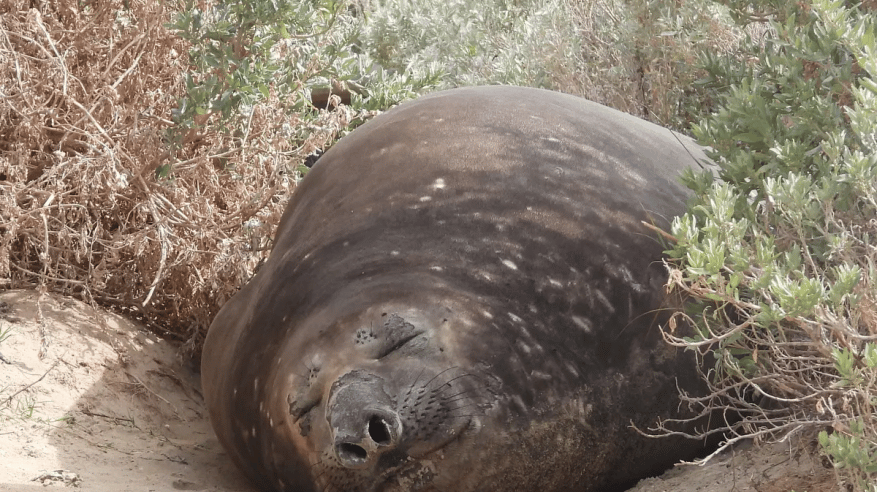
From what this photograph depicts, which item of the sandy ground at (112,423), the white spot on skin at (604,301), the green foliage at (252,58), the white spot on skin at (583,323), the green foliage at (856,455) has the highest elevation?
the green foliage at (252,58)

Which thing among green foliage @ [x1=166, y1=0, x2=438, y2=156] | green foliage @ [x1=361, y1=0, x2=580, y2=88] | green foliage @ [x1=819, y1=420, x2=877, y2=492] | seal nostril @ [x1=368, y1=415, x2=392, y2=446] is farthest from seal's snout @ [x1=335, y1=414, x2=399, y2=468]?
green foliage @ [x1=361, y1=0, x2=580, y2=88]

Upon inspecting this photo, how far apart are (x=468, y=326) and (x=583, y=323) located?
35cm

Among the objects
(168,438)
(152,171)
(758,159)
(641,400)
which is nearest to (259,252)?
(152,171)

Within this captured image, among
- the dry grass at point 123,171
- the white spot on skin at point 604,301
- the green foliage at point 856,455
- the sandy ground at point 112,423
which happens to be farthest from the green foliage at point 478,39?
the green foliage at point 856,455

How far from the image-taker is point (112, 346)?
4.25m

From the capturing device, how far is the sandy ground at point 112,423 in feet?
9.14

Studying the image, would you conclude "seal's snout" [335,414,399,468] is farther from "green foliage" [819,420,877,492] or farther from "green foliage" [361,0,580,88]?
"green foliage" [361,0,580,88]

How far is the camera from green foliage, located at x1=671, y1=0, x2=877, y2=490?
83.2 inches

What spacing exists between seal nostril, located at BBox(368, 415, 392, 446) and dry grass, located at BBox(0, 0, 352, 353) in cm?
189

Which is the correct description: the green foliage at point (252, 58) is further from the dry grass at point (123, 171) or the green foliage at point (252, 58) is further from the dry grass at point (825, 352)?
the dry grass at point (825, 352)

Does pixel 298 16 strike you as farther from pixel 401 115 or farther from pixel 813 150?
pixel 813 150

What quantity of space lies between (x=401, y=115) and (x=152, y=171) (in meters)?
1.23

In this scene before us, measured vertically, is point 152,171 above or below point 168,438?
above

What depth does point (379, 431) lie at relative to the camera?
252 centimetres
